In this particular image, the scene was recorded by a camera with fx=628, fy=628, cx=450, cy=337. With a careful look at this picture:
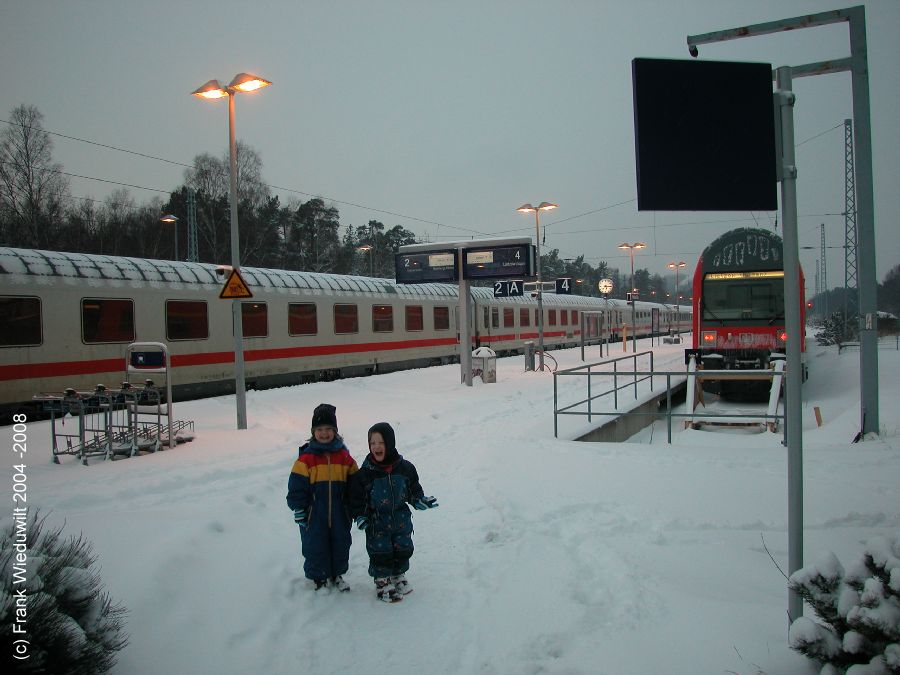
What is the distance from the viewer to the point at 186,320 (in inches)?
571

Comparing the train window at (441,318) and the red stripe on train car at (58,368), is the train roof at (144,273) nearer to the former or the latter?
the red stripe on train car at (58,368)

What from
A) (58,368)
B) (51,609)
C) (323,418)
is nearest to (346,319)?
(58,368)

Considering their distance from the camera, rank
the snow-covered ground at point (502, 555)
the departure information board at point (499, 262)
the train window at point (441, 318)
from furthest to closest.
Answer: the train window at point (441, 318)
the departure information board at point (499, 262)
the snow-covered ground at point (502, 555)

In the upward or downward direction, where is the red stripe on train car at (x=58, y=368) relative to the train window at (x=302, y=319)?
downward

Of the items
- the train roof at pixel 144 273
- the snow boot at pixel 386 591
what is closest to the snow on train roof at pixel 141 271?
the train roof at pixel 144 273

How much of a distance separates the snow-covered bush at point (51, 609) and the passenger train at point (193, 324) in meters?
9.93

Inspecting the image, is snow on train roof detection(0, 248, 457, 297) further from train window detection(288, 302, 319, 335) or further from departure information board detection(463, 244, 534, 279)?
departure information board detection(463, 244, 534, 279)

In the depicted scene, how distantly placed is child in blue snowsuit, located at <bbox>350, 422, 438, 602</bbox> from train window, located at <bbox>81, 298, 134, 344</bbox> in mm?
10514

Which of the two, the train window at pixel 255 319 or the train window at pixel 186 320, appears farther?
the train window at pixel 255 319

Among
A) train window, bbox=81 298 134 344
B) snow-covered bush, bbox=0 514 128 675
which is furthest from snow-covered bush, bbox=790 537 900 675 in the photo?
train window, bbox=81 298 134 344

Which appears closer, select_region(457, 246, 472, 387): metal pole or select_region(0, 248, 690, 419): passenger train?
select_region(0, 248, 690, 419): passenger train

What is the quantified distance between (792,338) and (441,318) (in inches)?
880

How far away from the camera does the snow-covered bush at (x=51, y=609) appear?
7.98 feet

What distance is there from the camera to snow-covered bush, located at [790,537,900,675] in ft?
7.47
